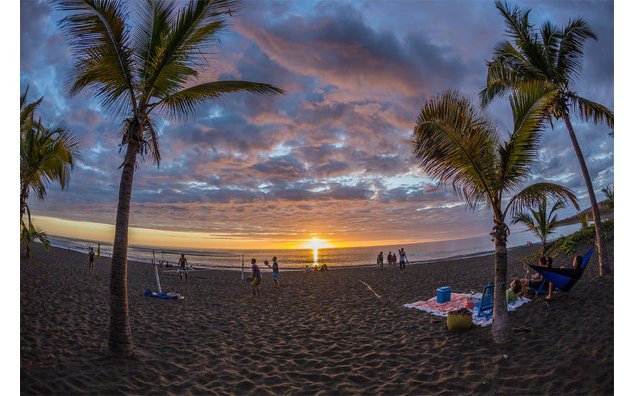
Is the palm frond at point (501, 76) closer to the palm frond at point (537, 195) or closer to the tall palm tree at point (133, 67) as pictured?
the palm frond at point (537, 195)

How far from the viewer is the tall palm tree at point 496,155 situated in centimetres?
573

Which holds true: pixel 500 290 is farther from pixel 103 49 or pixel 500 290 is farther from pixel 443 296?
pixel 103 49

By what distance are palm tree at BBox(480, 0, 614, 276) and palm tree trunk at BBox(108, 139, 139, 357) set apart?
29.1 feet

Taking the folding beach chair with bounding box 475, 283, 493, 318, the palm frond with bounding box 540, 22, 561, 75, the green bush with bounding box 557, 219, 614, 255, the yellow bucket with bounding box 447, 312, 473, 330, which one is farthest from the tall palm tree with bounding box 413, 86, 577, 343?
the green bush with bounding box 557, 219, 614, 255

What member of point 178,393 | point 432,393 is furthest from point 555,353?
point 178,393

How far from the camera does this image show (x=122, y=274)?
17.6 ft

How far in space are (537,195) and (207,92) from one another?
644 centimetres

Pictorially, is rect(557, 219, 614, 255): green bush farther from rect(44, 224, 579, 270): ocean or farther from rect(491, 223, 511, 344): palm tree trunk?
rect(491, 223, 511, 344): palm tree trunk

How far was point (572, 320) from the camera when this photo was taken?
21.3ft

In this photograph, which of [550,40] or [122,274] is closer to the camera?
[122,274]

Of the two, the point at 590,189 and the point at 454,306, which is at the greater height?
the point at 590,189

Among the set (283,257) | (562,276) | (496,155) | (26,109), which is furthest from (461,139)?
(283,257)

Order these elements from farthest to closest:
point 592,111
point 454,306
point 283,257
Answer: point 283,257 → point 454,306 → point 592,111

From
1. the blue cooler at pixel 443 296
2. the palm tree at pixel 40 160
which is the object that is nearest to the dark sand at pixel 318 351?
the blue cooler at pixel 443 296
